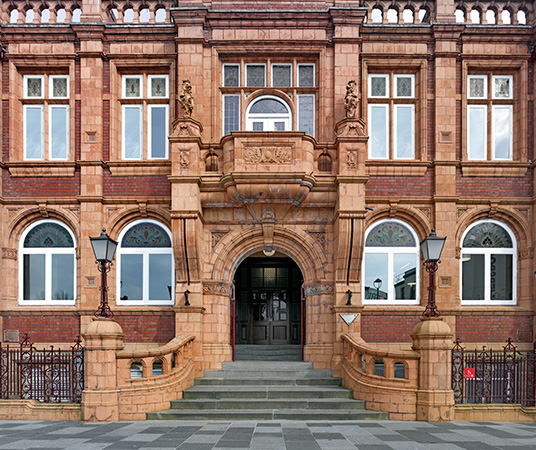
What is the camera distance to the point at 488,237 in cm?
1278

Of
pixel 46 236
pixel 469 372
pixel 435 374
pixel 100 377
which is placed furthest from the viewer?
pixel 46 236

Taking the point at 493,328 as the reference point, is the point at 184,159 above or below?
above

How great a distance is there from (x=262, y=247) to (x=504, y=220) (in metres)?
6.83

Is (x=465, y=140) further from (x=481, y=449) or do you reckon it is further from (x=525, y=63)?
(x=481, y=449)

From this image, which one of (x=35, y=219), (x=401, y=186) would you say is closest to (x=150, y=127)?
(x=35, y=219)

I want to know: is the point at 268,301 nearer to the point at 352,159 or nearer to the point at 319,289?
the point at 319,289

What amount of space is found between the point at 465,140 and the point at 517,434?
774 cm

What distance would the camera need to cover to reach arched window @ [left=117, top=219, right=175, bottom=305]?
12562 mm

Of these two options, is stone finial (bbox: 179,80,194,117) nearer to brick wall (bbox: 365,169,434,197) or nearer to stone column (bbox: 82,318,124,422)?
brick wall (bbox: 365,169,434,197)

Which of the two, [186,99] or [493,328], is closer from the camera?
[186,99]

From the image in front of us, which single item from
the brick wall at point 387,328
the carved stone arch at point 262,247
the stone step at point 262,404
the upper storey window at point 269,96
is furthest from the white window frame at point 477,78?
the stone step at point 262,404

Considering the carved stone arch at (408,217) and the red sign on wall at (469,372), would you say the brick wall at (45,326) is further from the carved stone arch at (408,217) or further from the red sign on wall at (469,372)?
the red sign on wall at (469,372)

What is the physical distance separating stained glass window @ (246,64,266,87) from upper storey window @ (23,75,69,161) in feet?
17.1

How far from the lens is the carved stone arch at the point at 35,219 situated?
12523 millimetres
